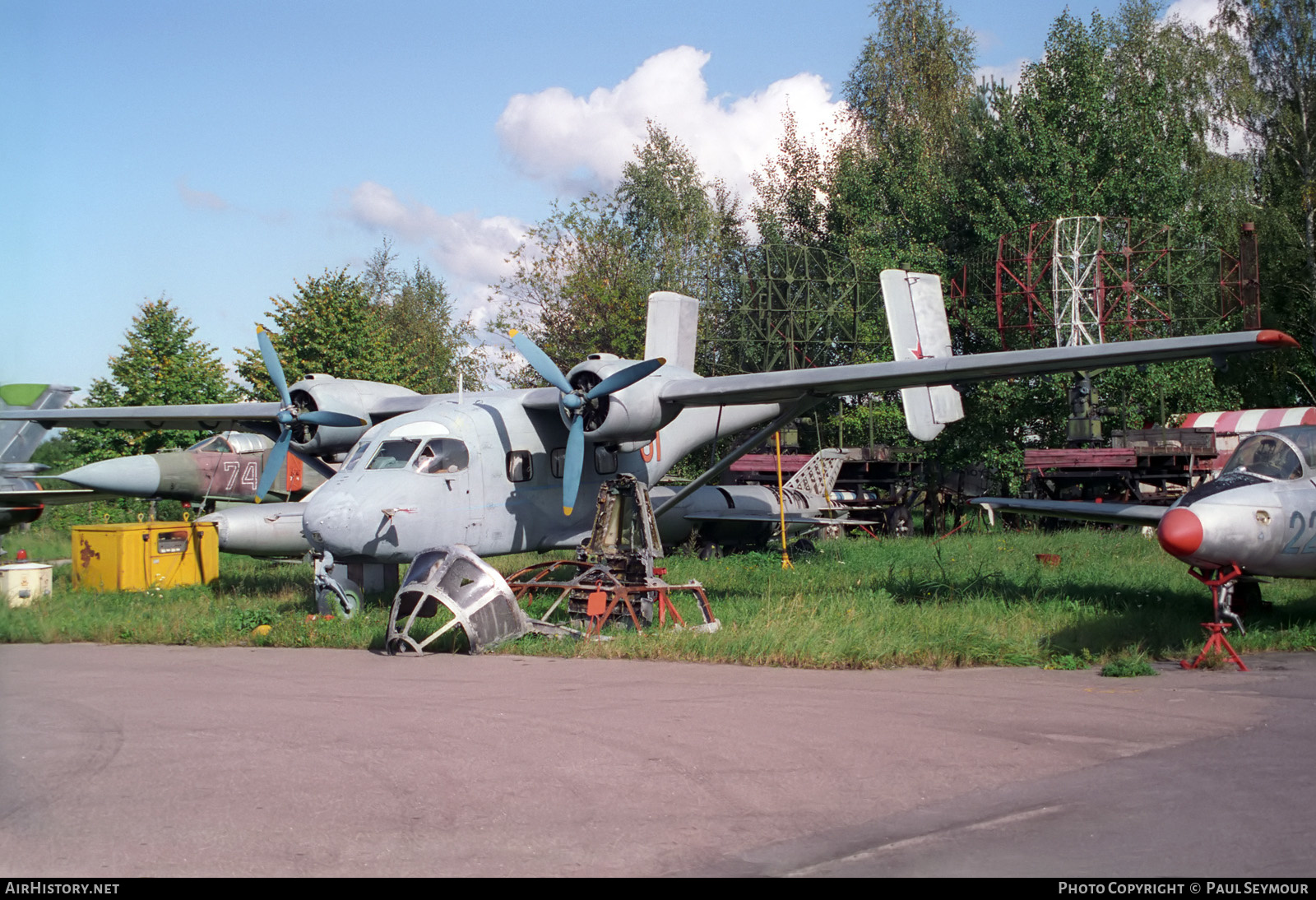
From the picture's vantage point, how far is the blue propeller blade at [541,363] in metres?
13.7

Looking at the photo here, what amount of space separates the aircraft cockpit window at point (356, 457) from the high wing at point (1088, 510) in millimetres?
7966

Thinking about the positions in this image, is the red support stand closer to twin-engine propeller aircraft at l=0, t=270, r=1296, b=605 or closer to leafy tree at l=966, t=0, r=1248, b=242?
twin-engine propeller aircraft at l=0, t=270, r=1296, b=605

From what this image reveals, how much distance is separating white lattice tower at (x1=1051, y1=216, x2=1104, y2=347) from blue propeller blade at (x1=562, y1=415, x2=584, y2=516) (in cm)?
1643

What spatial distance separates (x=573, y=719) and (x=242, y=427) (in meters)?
14.6

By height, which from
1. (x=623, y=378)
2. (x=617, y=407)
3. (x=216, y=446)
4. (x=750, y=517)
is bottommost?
(x=750, y=517)

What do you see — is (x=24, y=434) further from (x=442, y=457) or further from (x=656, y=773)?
(x=656, y=773)

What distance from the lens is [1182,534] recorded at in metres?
10.2

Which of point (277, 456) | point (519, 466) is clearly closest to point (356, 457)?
point (519, 466)

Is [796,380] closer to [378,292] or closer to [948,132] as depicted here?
[948,132]

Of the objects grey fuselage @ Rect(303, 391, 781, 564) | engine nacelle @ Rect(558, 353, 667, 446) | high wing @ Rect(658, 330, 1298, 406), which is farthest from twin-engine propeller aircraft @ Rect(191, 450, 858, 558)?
engine nacelle @ Rect(558, 353, 667, 446)

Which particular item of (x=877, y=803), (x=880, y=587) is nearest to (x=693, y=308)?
(x=880, y=587)

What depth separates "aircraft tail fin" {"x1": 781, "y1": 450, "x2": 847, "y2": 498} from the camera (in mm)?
23688

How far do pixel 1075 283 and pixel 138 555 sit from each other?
73.0ft

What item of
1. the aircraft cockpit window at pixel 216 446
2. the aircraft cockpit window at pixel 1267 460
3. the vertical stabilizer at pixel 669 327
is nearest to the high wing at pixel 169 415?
the aircraft cockpit window at pixel 216 446
